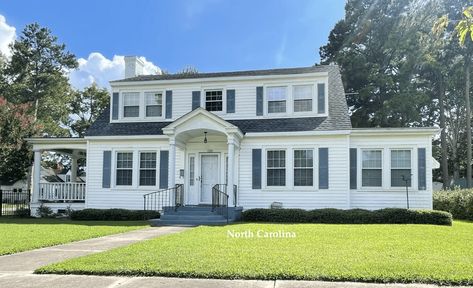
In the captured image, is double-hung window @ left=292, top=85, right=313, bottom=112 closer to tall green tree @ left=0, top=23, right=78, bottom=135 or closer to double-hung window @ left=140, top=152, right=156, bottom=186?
double-hung window @ left=140, top=152, right=156, bottom=186

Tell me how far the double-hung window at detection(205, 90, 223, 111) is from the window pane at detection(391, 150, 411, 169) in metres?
7.26

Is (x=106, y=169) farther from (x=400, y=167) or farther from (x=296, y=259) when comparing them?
(x=296, y=259)

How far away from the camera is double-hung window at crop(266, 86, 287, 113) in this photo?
720 inches

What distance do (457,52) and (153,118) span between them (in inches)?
997

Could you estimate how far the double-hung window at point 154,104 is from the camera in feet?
63.9

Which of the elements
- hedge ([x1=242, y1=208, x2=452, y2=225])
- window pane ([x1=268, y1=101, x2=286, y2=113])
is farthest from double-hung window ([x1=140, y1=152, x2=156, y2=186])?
window pane ([x1=268, y1=101, x2=286, y2=113])

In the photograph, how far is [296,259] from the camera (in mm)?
7207

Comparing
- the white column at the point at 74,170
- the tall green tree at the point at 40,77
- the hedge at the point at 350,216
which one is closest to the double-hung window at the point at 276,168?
the hedge at the point at 350,216

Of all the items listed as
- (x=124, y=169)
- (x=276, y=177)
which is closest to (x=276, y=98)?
(x=276, y=177)

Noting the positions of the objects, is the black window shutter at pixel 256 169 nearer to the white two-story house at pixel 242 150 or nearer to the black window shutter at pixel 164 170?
the white two-story house at pixel 242 150

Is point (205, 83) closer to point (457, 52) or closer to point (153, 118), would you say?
point (153, 118)

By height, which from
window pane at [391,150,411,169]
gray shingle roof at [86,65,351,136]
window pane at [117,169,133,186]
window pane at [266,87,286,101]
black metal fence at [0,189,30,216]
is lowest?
black metal fence at [0,189,30,216]

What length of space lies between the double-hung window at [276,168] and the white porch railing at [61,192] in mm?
8424

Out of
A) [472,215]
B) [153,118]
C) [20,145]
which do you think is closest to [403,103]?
[472,215]
